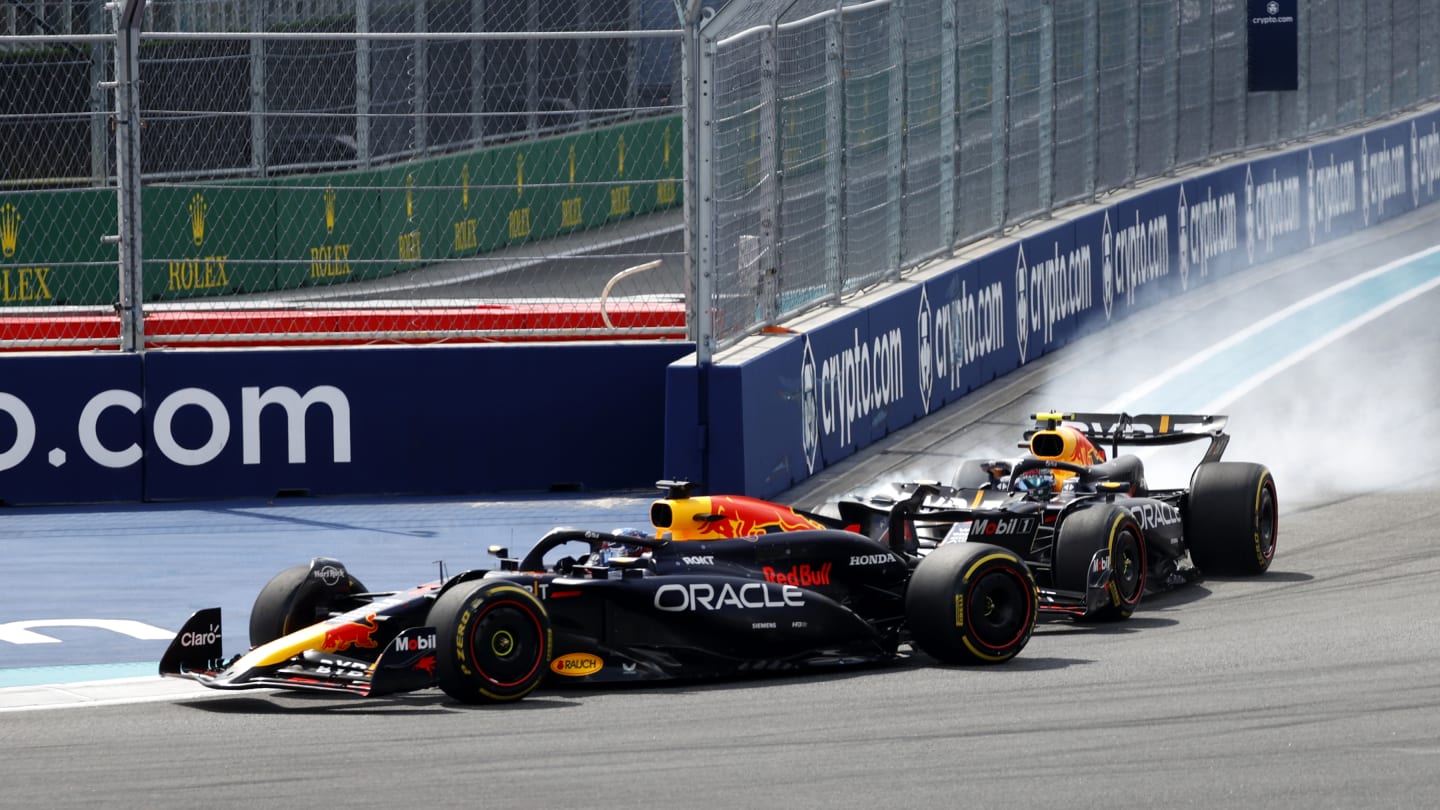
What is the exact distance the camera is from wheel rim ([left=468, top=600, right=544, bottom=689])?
746 centimetres

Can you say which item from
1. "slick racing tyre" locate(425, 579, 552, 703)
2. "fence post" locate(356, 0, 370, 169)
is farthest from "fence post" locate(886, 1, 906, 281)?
"slick racing tyre" locate(425, 579, 552, 703)

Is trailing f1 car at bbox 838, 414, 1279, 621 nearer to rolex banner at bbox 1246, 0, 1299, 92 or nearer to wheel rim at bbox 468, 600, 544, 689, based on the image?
wheel rim at bbox 468, 600, 544, 689

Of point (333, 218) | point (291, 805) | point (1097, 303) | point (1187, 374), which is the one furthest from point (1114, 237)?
point (291, 805)

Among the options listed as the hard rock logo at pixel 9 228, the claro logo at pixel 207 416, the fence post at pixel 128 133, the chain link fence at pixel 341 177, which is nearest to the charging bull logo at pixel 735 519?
the chain link fence at pixel 341 177

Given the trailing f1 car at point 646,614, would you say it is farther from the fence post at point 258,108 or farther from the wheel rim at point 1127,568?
the fence post at point 258,108

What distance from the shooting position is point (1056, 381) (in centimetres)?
1641

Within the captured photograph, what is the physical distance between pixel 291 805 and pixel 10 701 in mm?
2411

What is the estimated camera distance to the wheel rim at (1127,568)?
9297mm

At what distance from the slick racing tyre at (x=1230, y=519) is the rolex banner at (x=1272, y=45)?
1366cm

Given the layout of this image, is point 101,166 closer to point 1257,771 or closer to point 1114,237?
point 1114,237

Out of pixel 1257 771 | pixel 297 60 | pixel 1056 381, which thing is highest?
pixel 297 60

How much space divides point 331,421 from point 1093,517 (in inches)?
212

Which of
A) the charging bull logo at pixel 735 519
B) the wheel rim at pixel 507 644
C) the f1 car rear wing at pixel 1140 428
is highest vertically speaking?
the f1 car rear wing at pixel 1140 428

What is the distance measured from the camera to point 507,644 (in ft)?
24.8
